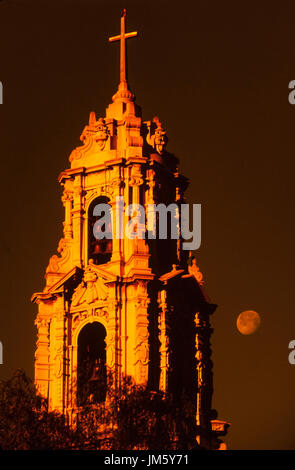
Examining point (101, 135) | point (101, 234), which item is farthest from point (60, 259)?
point (101, 135)

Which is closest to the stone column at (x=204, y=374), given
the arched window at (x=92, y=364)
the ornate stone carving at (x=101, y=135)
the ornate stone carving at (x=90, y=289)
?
the arched window at (x=92, y=364)

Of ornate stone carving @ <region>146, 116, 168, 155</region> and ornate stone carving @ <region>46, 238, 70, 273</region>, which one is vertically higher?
ornate stone carving @ <region>146, 116, 168, 155</region>

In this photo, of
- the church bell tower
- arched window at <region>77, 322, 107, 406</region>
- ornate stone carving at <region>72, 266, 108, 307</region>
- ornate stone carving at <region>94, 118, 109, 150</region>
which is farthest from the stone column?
ornate stone carving at <region>94, 118, 109, 150</region>

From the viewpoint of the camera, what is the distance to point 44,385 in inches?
4274

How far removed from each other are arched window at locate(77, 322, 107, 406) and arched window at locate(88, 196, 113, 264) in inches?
119

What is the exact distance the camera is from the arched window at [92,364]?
4122 inches

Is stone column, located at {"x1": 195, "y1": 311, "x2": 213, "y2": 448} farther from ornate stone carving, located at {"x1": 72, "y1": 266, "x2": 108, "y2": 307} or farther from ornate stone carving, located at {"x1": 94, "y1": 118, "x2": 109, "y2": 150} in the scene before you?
ornate stone carving, located at {"x1": 94, "y1": 118, "x2": 109, "y2": 150}

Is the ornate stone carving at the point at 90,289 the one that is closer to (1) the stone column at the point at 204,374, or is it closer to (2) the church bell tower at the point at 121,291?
(2) the church bell tower at the point at 121,291

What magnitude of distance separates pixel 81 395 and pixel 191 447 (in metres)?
5.00

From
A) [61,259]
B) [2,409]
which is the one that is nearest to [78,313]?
[61,259]

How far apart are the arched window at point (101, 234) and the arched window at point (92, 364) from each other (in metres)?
3.03

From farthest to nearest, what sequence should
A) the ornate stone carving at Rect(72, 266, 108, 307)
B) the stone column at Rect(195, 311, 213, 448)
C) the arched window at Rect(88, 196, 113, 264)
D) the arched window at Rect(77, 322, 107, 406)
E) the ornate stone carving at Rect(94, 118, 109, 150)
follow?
the ornate stone carving at Rect(94, 118, 109, 150) < the arched window at Rect(88, 196, 113, 264) < the stone column at Rect(195, 311, 213, 448) < the ornate stone carving at Rect(72, 266, 108, 307) < the arched window at Rect(77, 322, 107, 406)

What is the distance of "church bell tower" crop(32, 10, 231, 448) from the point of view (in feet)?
350

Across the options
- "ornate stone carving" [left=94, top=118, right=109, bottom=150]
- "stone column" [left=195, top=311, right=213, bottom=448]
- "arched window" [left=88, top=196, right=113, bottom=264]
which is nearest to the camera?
"stone column" [left=195, top=311, right=213, bottom=448]
